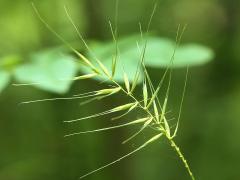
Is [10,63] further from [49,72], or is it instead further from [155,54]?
[155,54]

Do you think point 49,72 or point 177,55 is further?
point 177,55

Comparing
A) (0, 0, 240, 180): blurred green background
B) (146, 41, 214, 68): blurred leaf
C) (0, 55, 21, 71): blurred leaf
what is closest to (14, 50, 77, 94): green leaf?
(0, 55, 21, 71): blurred leaf

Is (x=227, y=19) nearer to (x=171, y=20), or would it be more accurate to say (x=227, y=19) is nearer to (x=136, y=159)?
(x=171, y=20)

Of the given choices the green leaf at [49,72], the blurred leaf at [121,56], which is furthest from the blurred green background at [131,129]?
the green leaf at [49,72]

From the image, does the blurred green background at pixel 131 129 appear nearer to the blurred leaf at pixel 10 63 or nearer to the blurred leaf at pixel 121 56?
the blurred leaf at pixel 121 56

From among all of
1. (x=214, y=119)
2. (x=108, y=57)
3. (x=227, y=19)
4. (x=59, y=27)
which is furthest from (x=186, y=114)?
(x=108, y=57)

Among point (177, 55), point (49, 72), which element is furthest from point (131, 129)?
point (49, 72)
